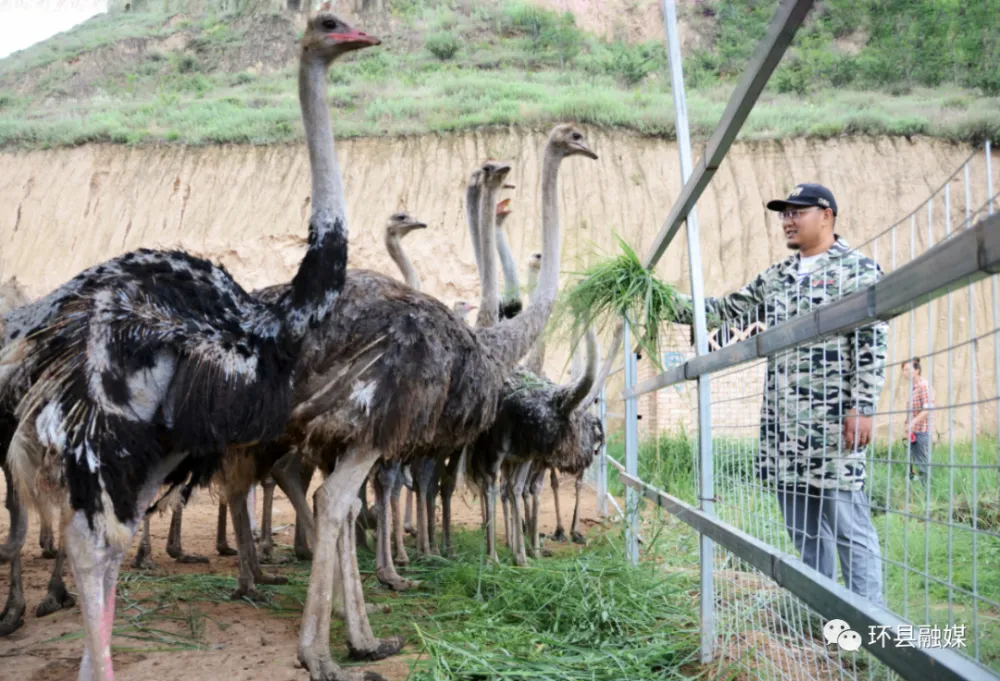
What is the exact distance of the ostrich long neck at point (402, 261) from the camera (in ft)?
25.6

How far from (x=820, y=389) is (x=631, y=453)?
322 centimetres

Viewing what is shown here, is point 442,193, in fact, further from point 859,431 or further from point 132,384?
point 859,431

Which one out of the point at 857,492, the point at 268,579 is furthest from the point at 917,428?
the point at 268,579

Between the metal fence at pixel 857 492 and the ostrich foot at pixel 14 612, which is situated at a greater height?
the metal fence at pixel 857 492

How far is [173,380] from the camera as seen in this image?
335 centimetres

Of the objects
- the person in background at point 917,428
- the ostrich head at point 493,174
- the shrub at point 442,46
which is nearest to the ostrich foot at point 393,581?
the ostrich head at point 493,174

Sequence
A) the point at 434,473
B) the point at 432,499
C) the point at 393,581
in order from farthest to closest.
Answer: the point at 434,473 < the point at 432,499 < the point at 393,581

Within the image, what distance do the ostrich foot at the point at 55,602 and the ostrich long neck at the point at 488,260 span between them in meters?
2.81

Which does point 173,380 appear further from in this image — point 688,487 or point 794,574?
point 688,487

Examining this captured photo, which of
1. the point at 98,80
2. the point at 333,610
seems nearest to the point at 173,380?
the point at 333,610

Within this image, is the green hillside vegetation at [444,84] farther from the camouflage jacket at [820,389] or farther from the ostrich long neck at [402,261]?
the camouflage jacket at [820,389]

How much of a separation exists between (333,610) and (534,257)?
14.8 ft

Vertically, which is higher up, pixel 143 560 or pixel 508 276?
pixel 508 276

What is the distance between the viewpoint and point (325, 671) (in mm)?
3668
